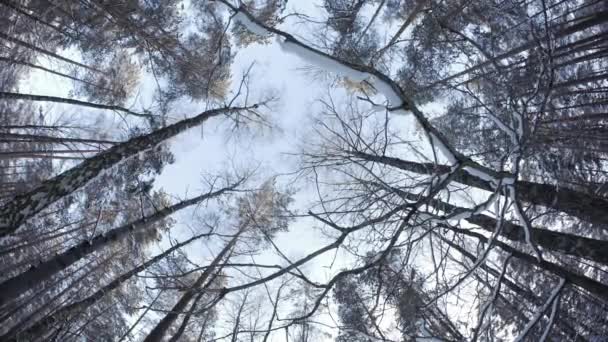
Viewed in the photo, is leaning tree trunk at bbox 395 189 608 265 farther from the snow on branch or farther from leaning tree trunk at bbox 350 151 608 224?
the snow on branch

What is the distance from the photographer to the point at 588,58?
23.6 feet

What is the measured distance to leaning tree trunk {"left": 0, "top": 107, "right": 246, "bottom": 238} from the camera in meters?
4.76

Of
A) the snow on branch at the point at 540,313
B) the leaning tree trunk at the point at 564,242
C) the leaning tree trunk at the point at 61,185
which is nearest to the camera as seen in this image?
the snow on branch at the point at 540,313

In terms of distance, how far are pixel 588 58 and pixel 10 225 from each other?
33.8ft

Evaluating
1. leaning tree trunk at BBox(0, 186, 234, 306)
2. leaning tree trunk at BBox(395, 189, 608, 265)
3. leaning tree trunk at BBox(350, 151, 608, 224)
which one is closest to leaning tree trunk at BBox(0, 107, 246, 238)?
leaning tree trunk at BBox(0, 186, 234, 306)

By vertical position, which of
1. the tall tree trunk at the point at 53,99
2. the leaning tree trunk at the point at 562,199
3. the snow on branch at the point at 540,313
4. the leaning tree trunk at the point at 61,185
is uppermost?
the tall tree trunk at the point at 53,99

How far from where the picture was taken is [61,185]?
5.18 metres

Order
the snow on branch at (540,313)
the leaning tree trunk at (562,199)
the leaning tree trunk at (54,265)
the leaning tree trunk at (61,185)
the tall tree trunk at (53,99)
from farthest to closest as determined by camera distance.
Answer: the tall tree trunk at (53,99), the leaning tree trunk at (54,265), the leaning tree trunk at (61,185), the leaning tree trunk at (562,199), the snow on branch at (540,313)

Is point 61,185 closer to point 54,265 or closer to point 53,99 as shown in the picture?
point 54,265

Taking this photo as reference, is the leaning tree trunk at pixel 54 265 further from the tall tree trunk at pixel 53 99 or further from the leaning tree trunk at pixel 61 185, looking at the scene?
the tall tree trunk at pixel 53 99

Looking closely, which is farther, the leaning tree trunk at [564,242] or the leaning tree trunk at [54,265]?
the leaning tree trunk at [54,265]

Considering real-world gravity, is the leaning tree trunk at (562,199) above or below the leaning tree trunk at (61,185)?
above

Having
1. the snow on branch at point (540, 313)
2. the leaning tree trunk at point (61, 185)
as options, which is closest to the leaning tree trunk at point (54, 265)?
the leaning tree trunk at point (61, 185)

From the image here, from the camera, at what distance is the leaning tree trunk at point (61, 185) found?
15.6 feet
